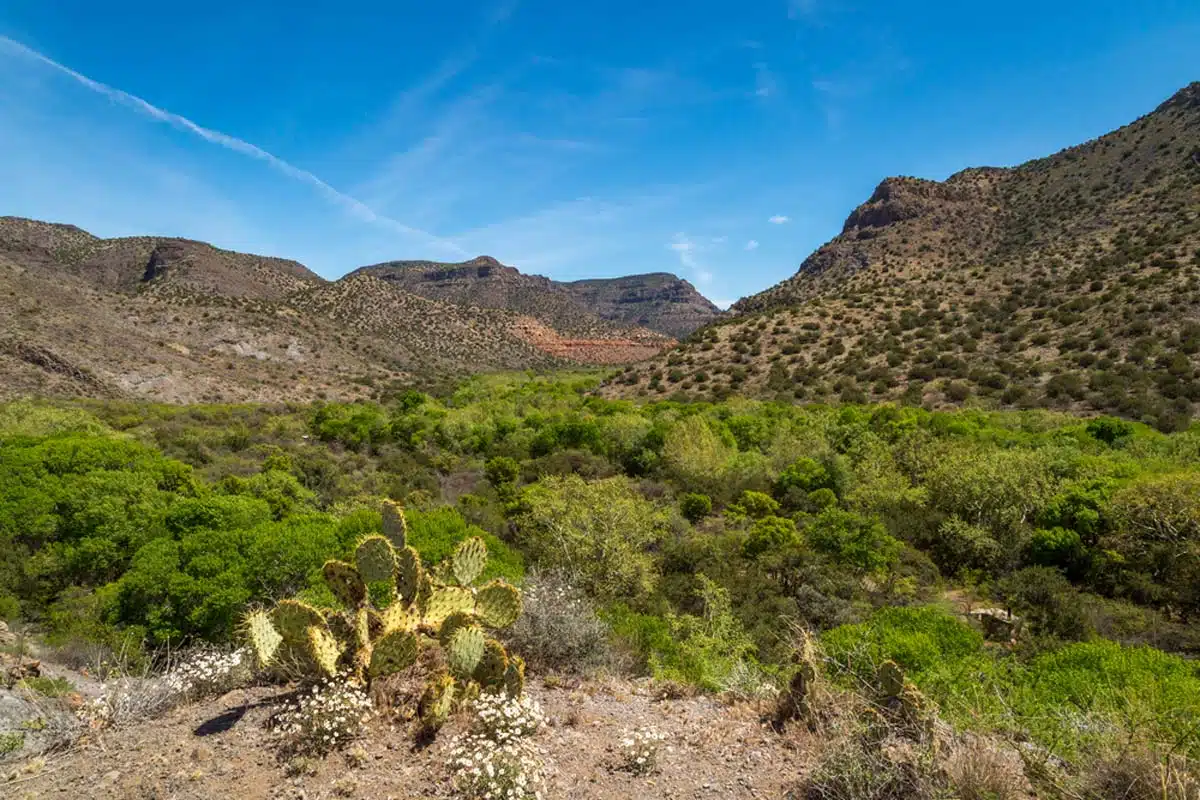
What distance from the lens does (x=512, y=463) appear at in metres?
20.1

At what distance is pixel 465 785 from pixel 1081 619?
32.4 ft

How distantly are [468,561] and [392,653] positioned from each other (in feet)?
5.28

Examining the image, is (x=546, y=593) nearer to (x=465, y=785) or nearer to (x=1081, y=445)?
(x=465, y=785)

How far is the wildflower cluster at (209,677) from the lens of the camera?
5.79 metres

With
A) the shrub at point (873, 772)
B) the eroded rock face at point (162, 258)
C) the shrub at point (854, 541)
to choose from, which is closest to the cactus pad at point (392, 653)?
the shrub at point (873, 772)

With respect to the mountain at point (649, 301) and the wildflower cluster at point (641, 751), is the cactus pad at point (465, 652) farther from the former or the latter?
the mountain at point (649, 301)

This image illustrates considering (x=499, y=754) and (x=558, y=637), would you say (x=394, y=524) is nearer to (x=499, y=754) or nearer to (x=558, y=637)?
(x=558, y=637)

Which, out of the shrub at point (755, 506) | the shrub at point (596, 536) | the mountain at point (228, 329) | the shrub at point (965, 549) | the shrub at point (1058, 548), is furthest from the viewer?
the mountain at point (228, 329)

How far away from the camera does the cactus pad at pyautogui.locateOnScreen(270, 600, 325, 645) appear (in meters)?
5.43

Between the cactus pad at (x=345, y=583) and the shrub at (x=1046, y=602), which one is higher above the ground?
the cactus pad at (x=345, y=583)

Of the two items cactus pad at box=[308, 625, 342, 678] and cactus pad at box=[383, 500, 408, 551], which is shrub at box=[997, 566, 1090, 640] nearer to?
cactus pad at box=[383, 500, 408, 551]

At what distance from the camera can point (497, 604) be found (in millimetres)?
6461

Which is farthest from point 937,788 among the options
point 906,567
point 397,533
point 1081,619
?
point 906,567

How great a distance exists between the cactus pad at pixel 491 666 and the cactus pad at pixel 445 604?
756 millimetres
